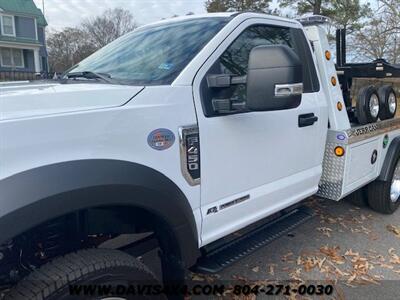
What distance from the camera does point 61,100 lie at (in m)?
1.81

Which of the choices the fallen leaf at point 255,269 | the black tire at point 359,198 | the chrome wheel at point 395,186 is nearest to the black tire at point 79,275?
the fallen leaf at point 255,269

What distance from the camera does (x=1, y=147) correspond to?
4.92ft

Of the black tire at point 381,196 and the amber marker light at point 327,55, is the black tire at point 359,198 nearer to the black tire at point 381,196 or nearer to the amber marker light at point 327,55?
the black tire at point 381,196

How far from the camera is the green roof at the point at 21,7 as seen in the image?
31550mm

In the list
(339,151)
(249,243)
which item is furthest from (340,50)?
(249,243)

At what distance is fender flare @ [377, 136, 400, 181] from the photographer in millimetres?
4332

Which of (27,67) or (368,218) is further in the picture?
(27,67)

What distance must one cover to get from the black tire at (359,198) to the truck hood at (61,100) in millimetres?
3522

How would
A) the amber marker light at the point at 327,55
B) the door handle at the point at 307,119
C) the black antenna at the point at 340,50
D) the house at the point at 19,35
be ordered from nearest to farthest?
the door handle at the point at 307,119 → the amber marker light at the point at 327,55 → the black antenna at the point at 340,50 → the house at the point at 19,35

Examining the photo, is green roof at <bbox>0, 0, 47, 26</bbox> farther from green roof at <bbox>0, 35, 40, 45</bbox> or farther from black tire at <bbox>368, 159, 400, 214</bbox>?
black tire at <bbox>368, 159, 400, 214</bbox>

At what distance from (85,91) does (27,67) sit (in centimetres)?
3638

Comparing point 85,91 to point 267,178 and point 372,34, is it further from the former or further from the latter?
point 372,34

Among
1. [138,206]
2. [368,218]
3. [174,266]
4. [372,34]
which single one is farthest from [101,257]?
[372,34]

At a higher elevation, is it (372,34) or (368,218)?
(372,34)
